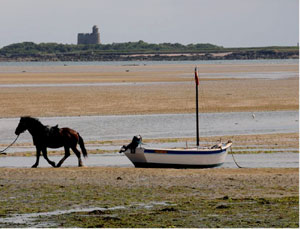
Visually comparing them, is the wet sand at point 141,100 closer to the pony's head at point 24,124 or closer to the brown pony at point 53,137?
the pony's head at point 24,124

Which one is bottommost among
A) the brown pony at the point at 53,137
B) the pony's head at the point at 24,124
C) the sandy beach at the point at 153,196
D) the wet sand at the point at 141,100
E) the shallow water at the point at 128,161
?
the wet sand at the point at 141,100

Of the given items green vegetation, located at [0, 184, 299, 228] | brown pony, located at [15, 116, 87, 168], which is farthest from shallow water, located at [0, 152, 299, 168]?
green vegetation, located at [0, 184, 299, 228]

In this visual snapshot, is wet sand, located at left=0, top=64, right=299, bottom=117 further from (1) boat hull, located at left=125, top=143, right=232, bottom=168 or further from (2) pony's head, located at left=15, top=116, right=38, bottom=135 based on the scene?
(1) boat hull, located at left=125, top=143, right=232, bottom=168

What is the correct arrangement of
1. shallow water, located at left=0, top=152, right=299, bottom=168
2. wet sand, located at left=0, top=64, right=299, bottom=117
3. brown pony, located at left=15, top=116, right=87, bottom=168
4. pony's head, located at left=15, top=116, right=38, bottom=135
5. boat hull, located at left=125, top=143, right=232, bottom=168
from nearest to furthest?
boat hull, located at left=125, top=143, right=232, bottom=168, brown pony, located at left=15, top=116, right=87, bottom=168, pony's head, located at left=15, top=116, right=38, bottom=135, shallow water, located at left=0, top=152, right=299, bottom=168, wet sand, located at left=0, top=64, right=299, bottom=117

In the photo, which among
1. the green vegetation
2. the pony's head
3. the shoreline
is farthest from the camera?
the pony's head

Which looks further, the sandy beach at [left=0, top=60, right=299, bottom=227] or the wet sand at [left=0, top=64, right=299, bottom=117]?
the wet sand at [left=0, top=64, right=299, bottom=117]

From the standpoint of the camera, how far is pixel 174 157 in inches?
938

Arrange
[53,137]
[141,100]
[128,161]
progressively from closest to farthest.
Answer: [53,137] < [128,161] < [141,100]

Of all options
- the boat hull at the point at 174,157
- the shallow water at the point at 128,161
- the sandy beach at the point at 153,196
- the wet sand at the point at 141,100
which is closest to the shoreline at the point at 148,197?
the sandy beach at the point at 153,196

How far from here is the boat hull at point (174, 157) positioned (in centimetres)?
2375

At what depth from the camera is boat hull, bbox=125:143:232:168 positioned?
23750 mm

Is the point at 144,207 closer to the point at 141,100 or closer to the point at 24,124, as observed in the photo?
the point at 24,124

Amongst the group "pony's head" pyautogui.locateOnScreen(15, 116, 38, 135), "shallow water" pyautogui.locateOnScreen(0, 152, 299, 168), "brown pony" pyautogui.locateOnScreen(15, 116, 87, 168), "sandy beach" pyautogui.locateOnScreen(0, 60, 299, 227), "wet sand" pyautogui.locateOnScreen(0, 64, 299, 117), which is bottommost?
"wet sand" pyautogui.locateOnScreen(0, 64, 299, 117)

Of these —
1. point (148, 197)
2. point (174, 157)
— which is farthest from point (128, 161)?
point (148, 197)
